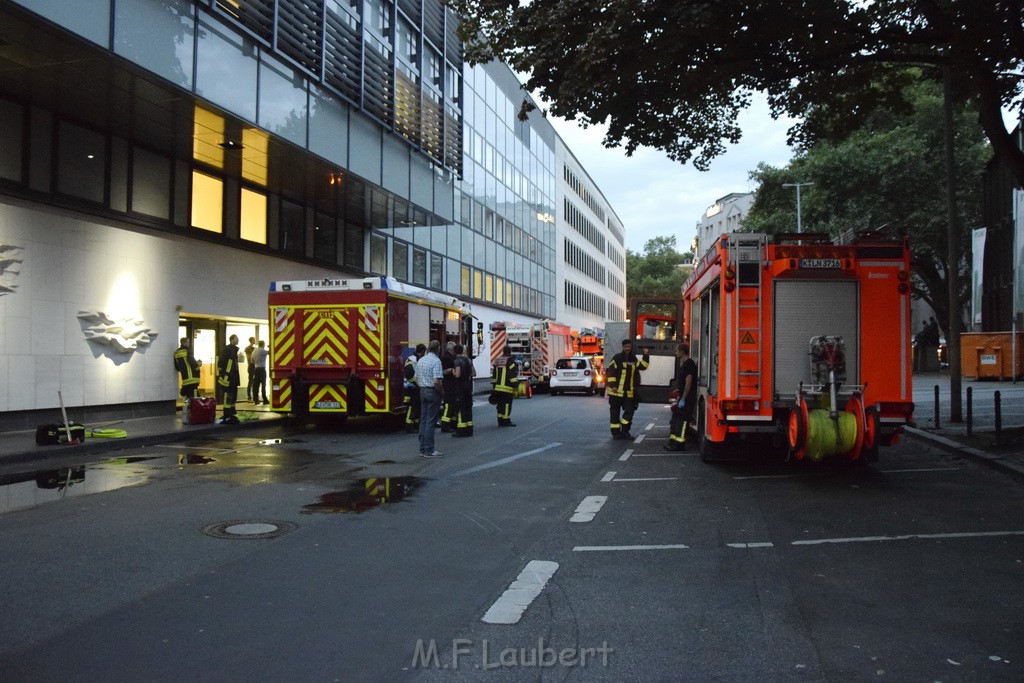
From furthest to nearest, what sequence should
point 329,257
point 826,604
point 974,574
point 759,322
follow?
point 329,257, point 759,322, point 974,574, point 826,604

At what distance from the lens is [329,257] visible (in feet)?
82.9

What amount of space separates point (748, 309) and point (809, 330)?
0.78 meters

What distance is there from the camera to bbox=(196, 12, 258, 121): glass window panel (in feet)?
48.4

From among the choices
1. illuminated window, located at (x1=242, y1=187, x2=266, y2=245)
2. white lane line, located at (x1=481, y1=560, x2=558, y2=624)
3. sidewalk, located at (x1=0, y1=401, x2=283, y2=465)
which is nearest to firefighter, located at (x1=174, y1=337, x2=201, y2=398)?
sidewalk, located at (x1=0, y1=401, x2=283, y2=465)

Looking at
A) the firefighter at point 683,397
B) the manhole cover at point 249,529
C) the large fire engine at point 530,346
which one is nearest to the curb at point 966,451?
the firefighter at point 683,397

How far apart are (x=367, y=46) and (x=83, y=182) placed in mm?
8785

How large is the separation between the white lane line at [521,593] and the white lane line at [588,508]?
1613 mm

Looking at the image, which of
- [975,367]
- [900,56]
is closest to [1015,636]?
[900,56]

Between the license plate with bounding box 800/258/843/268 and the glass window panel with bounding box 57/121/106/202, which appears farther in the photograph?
the glass window panel with bounding box 57/121/106/202

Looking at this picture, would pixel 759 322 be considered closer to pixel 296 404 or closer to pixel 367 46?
pixel 296 404

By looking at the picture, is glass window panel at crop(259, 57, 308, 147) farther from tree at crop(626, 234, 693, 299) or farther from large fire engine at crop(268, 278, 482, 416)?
tree at crop(626, 234, 693, 299)

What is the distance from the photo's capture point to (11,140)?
14.2 metres

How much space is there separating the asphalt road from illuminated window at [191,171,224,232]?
1048 centimetres

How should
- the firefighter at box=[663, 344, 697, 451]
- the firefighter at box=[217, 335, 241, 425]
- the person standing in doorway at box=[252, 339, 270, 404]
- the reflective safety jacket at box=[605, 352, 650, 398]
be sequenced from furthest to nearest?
the person standing in doorway at box=[252, 339, 270, 404], the firefighter at box=[217, 335, 241, 425], the reflective safety jacket at box=[605, 352, 650, 398], the firefighter at box=[663, 344, 697, 451]
